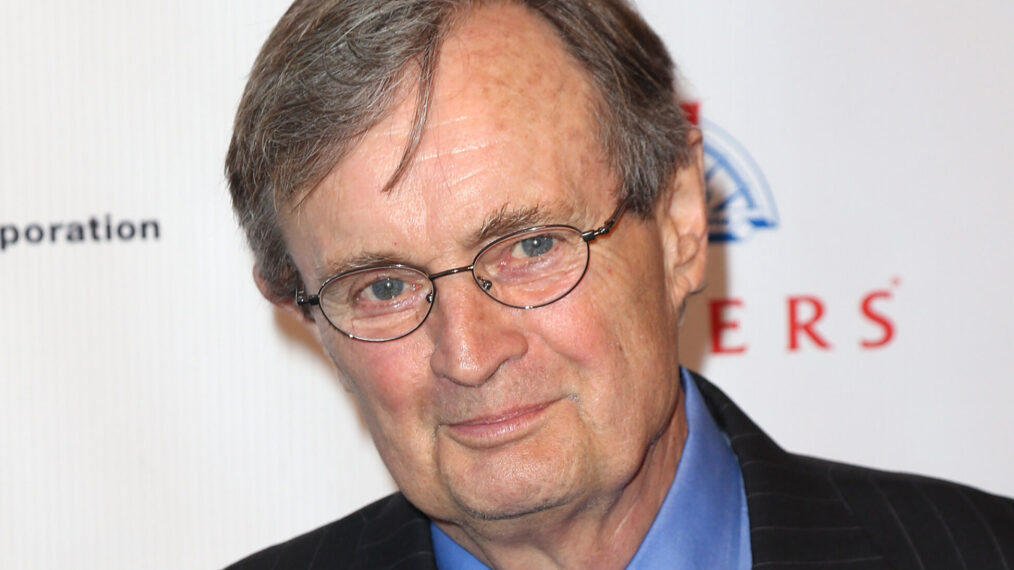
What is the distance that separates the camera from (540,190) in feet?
5.24

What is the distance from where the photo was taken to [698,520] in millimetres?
1771

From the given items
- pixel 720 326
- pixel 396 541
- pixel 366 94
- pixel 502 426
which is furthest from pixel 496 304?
pixel 720 326

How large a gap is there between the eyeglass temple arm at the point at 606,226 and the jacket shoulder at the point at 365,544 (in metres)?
0.63

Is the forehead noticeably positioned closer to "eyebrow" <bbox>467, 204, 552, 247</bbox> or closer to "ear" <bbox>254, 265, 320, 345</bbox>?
"eyebrow" <bbox>467, 204, 552, 247</bbox>

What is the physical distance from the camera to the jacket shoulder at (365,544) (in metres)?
1.92

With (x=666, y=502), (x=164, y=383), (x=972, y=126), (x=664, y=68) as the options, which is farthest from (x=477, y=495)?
(x=972, y=126)

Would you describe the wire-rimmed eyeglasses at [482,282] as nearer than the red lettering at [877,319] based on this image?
Yes

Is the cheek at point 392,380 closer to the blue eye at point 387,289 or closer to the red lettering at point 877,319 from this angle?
the blue eye at point 387,289

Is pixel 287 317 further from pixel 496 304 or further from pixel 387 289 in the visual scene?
pixel 496 304

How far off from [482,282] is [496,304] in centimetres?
4

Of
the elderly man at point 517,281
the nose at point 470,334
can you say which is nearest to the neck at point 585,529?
the elderly man at point 517,281

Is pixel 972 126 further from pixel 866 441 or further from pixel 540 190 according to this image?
pixel 540 190

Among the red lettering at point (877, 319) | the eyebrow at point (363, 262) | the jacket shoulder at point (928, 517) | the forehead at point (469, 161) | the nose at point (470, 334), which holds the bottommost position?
the jacket shoulder at point (928, 517)

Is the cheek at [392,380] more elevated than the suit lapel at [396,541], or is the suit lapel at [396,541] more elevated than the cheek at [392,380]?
the cheek at [392,380]
